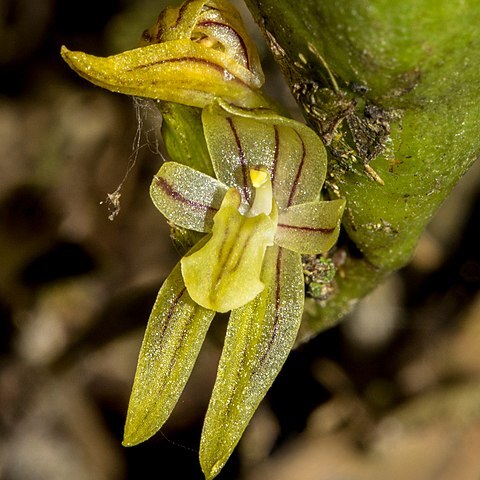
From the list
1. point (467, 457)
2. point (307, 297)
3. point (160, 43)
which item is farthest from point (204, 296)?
point (467, 457)

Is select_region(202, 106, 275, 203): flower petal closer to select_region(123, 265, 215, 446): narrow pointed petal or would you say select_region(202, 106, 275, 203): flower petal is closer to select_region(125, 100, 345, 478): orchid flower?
select_region(125, 100, 345, 478): orchid flower

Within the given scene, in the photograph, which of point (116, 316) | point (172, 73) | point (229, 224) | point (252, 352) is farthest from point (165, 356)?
point (116, 316)

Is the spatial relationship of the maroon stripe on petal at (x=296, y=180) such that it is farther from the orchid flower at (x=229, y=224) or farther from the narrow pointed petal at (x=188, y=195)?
the narrow pointed petal at (x=188, y=195)

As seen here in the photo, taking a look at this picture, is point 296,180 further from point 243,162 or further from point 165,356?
point 165,356

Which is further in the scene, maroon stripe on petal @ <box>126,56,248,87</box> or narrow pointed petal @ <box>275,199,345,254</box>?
narrow pointed petal @ <box>275,199,345,254</box>

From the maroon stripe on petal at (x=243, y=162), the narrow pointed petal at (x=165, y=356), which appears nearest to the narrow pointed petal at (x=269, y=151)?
the maroon stripe on petal at (x=243, y=162)

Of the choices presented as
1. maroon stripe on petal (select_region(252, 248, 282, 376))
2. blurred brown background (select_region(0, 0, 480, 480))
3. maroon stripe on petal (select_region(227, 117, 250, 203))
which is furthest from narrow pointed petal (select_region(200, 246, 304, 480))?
blurred brown background (select_region(0, 0, 480, 480))

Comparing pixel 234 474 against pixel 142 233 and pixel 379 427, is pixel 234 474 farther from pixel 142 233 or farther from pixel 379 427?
pixel 142 233
